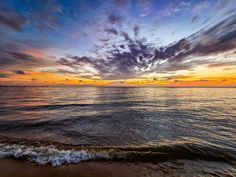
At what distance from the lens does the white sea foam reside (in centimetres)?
577

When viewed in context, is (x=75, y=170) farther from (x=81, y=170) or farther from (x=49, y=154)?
(x=49, y=154)

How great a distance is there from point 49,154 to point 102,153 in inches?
101

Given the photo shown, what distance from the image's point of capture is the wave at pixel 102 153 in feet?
19.7

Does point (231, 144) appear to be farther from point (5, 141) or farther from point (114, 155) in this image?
point (5, 141)

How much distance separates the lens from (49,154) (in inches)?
243

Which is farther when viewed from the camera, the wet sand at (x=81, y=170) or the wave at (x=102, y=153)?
the wave at (x=102, y=153)

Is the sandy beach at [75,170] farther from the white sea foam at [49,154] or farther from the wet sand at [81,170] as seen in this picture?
the white sea foam at [49,154]

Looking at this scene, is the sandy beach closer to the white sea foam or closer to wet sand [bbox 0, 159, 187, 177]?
wet sand [bbox 0, 159, 187, 177]

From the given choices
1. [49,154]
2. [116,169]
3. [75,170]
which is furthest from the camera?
[49,154]

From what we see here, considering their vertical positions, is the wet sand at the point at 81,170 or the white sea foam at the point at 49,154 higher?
the white sea foam at the point at 49,154

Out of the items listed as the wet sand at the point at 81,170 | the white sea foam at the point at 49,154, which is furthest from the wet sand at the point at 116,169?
the white sea foam at the point at 49,154

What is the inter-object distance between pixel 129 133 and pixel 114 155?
3.41m

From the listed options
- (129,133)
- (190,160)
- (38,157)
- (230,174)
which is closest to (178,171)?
(190,160)

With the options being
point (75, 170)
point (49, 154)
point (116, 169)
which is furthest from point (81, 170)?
point (49, 154)
